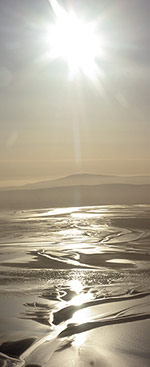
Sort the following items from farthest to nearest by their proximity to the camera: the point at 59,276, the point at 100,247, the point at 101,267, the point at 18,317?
1. the point at 100,247
2. the point at 101,267
3. the point at 59,276
4. the point at 18,317

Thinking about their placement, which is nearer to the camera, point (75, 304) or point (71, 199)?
point (75, 304)

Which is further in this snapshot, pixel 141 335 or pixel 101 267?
pixel 101 267

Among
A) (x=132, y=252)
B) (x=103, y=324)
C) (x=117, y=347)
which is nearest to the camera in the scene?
(x=117, y=347)

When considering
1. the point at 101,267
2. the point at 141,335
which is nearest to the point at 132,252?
the point at 101,267

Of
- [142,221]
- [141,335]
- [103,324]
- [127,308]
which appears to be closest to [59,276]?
[127,308]

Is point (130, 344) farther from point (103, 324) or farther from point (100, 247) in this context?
point (100, 247)

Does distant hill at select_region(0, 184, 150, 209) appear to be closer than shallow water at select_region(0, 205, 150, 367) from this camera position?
No

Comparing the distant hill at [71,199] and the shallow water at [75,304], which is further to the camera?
the distant hill at [71,199]

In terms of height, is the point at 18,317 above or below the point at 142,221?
below
